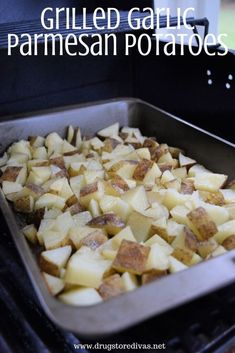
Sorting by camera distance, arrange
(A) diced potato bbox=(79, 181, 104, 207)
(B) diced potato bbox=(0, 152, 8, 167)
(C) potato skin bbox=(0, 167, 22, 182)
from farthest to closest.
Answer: (B) diced potato bbox=(0, 152, 8, 167), (C) potato skin bbox=(0, 167, 22, 182), (A) diced potato bbox=(79, 181, 104, 207)

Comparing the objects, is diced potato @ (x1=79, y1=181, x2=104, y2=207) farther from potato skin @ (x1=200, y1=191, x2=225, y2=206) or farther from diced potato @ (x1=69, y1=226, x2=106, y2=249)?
potato skin @ (x1=200, y1=191, x2=225, y2=206)

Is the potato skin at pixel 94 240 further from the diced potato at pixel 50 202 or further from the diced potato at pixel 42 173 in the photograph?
the diced potato at pixel 42 173

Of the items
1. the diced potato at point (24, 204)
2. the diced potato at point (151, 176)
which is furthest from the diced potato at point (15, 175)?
the diced potato at point (151, 176)

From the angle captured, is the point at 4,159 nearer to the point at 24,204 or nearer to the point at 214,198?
the point at 24,204

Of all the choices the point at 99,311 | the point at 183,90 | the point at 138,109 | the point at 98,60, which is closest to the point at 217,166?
the point at 183,90

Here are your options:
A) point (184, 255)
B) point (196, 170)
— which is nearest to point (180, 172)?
point (196, 170)

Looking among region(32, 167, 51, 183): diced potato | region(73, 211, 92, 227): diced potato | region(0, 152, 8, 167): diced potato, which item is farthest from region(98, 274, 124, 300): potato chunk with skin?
region(0, 152, 8, 167): diced potato

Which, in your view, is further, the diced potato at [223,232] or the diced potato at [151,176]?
the diced potato at [151,176]
